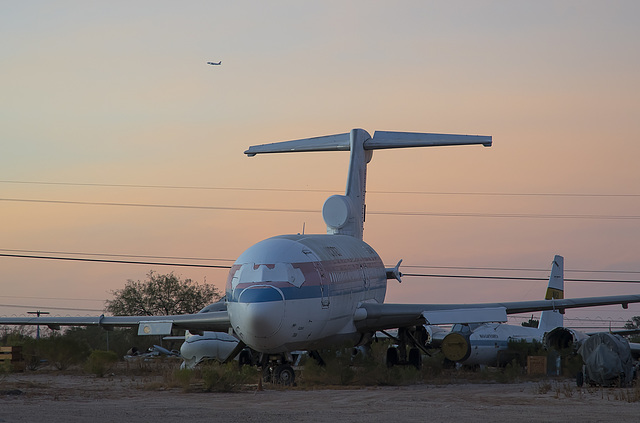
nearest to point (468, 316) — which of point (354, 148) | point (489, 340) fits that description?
point (489, 340)

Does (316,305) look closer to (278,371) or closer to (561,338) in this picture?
(278,371)

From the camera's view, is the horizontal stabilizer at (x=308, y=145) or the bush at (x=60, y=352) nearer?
the bush at (x=60, y=352)

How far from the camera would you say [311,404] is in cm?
1902

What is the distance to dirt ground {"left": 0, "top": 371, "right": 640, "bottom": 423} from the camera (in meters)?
15.9

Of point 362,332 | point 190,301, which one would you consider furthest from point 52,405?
point 190,301

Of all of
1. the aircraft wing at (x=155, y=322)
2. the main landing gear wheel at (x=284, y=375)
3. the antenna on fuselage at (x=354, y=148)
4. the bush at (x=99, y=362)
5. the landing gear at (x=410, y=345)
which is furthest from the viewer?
the antenna on fuselage at (x=354, y=148)

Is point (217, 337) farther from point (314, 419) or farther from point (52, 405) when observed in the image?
point (314, 419)

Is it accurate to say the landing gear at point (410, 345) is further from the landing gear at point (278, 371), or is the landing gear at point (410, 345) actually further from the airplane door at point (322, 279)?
the landing gear at point (278, 371)

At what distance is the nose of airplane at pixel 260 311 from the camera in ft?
75.0

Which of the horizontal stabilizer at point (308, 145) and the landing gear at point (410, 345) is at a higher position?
the horizontal stabilizer at point (308, 145)

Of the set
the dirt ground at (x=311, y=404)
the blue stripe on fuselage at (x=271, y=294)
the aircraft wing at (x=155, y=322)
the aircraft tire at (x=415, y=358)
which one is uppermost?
the blue stripe on fuselage at (x=271, y=294)

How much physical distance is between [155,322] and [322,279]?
5.98 meters

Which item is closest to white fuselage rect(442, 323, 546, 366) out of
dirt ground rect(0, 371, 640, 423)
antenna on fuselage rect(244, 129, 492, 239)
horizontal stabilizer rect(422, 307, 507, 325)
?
antenna on fuselage rect(244, 129, 492, 239)

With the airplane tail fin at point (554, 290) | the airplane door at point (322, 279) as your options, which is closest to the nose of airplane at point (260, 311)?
the airplane door at point (322, 279)
